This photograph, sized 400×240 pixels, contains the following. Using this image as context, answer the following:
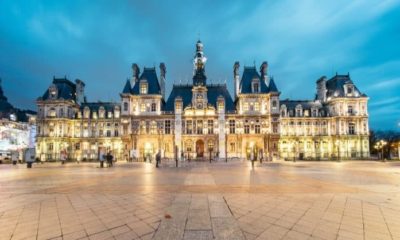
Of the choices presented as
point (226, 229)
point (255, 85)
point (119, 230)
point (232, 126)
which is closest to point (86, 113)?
point (232, 126)

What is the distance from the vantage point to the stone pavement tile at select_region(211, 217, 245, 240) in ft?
18.2

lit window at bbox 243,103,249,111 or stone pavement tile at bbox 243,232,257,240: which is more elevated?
lit window at bbox 243,103,249,111

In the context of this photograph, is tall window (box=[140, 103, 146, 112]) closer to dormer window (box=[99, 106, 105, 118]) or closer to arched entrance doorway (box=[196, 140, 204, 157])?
dormer window (box=[99, 106, 105, 118])

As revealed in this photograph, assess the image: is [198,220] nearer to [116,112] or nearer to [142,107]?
[142,107]

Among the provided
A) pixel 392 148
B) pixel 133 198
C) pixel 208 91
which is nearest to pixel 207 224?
pixel 133 198

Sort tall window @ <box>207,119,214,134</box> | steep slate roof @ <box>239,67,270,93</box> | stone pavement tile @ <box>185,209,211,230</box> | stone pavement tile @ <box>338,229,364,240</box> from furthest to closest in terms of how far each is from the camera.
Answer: steep slate roof @ <box>239,67,270,93</box> < tall window @ <box>207,119,214,134</box> < stone pavement tile @ <box>185,209,211,230</box> < stone pavement tile @ <box>338,229,364,240</box>

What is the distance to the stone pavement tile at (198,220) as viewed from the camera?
6143mm

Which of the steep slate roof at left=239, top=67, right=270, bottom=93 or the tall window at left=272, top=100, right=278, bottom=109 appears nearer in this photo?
the tall window at left=272, top=100, right=278, bottom=109

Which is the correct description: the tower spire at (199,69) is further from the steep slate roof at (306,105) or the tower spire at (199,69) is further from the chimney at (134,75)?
the steep slate roof at (306,105)

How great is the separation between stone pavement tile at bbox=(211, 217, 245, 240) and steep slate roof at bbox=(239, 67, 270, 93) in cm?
5336

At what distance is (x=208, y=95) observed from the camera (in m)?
60.5

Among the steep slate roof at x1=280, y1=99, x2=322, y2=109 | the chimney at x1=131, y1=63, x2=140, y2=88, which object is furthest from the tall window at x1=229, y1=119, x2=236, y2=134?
the chimney at x1=131, y1=63, x2=140, y2=88

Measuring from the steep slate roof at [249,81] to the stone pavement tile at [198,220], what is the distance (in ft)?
173

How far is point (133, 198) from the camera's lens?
31.8ft
